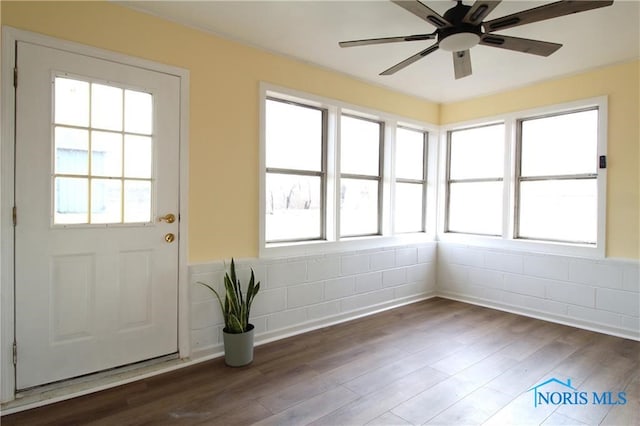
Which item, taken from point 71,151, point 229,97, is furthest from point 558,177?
point 71,151

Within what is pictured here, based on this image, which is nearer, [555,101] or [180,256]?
[180,256]

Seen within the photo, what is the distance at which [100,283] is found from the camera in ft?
7.95

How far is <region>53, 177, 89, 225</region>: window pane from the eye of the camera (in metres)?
2.28

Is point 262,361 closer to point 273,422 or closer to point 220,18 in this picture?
point 273,422

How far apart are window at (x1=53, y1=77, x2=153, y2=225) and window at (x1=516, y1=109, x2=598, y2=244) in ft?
12.9

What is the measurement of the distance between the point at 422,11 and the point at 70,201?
2.46m

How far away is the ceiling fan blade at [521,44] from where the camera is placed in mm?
2145

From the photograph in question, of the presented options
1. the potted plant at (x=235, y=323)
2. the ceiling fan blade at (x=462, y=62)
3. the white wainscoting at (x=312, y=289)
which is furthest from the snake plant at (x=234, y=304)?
the ceiling fan blade at (x=462, y=62)

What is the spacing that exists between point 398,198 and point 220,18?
2.88 meters

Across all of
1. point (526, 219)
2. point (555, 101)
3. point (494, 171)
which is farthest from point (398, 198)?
point (555, 101)

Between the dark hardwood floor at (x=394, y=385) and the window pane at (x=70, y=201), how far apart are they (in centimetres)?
114

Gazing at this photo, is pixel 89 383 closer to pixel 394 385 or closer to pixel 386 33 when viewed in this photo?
pixel 394 385

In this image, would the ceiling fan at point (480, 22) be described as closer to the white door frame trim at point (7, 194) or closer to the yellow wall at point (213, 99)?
the yellow wall at point (213, 99)

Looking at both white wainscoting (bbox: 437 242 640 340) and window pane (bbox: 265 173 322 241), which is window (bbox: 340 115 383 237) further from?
white wainscoting (bbox: 437 242 640 340)
